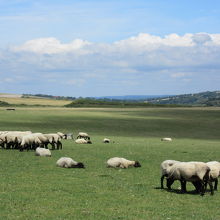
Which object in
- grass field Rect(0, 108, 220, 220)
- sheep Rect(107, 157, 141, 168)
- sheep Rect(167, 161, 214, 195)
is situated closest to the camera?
grass field Rect(0, 108, 220, 220)

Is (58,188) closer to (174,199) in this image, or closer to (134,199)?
(134,199)

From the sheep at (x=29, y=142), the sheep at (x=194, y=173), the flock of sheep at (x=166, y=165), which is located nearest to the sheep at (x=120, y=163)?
the flock of sheep at (x=166, y=165)

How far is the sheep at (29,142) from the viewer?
29519mm

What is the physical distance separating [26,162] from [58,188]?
7.68 m

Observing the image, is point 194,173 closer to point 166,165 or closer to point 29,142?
point 166,165

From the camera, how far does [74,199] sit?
14.3 m

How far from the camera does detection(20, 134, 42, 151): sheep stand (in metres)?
29.5

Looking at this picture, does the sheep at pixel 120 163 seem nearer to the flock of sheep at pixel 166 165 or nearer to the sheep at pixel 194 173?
the flock of sheep at pixel 166 165

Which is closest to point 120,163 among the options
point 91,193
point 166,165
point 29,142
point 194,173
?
point 166,165

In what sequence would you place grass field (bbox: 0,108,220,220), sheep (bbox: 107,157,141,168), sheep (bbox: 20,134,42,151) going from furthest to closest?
sheep (bbox: 20,134,42,151)
sheep (bbox: 107,157,141,168)
grass field (bbox: 0,108,220,220)

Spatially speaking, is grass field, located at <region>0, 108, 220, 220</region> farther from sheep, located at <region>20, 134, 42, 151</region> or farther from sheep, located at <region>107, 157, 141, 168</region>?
sheep, located at <region>20, 134, 42, 151</region>

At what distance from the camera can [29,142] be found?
30.0m

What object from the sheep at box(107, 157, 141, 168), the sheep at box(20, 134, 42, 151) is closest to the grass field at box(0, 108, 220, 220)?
the sheep at box(107, 157, 141, 168)

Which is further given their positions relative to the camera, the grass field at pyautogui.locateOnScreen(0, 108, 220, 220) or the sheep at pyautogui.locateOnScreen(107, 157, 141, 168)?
the sheep at pyautogui.locateOnScreen(107, 157, 141, 168)
